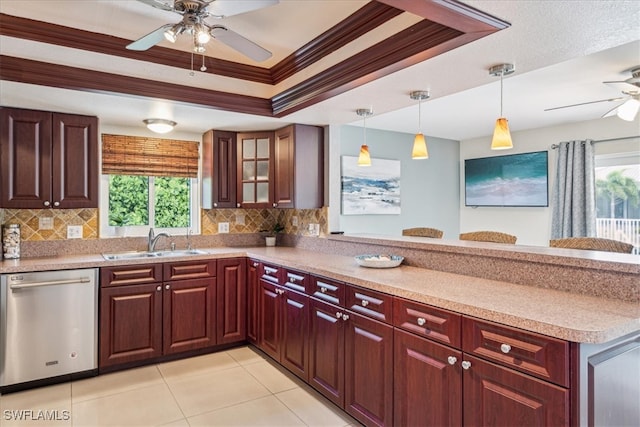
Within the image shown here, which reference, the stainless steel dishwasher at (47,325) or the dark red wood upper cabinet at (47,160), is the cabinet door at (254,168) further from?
the stainless steel dishwasher at (47,325)

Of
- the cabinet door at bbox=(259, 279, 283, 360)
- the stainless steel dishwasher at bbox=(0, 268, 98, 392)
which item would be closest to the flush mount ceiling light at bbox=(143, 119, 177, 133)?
the stainless steel dishwasher at bbox=(0, 268, 98, 392)

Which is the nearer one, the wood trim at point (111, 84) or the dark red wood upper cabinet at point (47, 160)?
the wood trim at point (111, 84)

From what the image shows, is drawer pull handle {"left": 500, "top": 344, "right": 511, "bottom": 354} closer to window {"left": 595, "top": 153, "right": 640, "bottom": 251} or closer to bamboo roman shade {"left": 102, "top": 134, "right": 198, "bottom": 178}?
bamboo roman shade {"left": 102, "top": 134, "right": 198, "bottom": 178}

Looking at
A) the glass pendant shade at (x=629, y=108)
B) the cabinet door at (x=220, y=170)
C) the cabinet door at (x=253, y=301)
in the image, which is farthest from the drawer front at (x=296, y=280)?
the glass pendant shade at (x=629, y=108)

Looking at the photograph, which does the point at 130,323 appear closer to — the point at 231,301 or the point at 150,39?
the point at 231,301

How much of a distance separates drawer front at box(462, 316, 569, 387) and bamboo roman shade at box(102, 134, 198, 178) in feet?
11.0

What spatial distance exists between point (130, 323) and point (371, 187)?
141 inches

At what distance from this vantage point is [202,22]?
6.41 ft

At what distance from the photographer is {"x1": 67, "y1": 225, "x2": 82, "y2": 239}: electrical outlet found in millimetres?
3576

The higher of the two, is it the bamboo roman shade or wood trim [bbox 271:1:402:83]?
wood trim [bbox 271:1:402:83]

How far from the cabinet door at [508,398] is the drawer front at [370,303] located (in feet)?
1.67

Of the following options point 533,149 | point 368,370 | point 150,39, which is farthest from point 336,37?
point 533,149

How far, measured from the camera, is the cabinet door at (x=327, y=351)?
252 cm

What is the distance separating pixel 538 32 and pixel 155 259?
10.2ft
